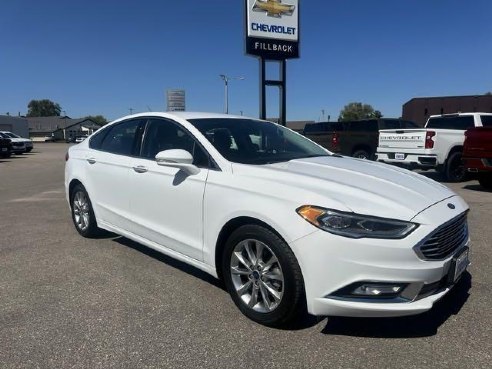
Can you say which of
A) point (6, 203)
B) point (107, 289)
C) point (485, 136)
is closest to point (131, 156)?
point (107, 289)

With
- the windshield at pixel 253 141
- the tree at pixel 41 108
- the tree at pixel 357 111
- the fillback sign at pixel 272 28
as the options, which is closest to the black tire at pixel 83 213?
the windshield at pixel 253 141

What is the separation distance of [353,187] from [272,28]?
12408 millimetres

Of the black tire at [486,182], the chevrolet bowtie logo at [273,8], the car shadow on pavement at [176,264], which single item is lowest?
the car shadow on pavement at [176,264]

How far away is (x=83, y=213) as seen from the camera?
5926 millimetres

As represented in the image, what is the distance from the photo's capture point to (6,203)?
930 centimetres

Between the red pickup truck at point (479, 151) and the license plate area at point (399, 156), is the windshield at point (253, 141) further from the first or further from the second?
the license plate area at point (399, 156)

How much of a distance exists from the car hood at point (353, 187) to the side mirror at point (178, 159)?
1.41 ft

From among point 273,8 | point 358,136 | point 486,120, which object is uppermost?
point 273,8

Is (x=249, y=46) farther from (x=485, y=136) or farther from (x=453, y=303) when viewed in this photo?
(x=453, y=303)

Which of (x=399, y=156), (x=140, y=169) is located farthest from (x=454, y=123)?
(x=140, y=169)

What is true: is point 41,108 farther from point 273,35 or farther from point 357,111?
point 273,35

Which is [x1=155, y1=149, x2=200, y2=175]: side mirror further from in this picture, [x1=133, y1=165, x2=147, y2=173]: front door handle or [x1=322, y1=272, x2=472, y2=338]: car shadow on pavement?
[x1=322, y1=272, x2=472, y2=338]: car shadow on pavement

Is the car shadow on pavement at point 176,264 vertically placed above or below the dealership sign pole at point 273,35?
below

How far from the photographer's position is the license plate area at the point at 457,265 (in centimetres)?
324
